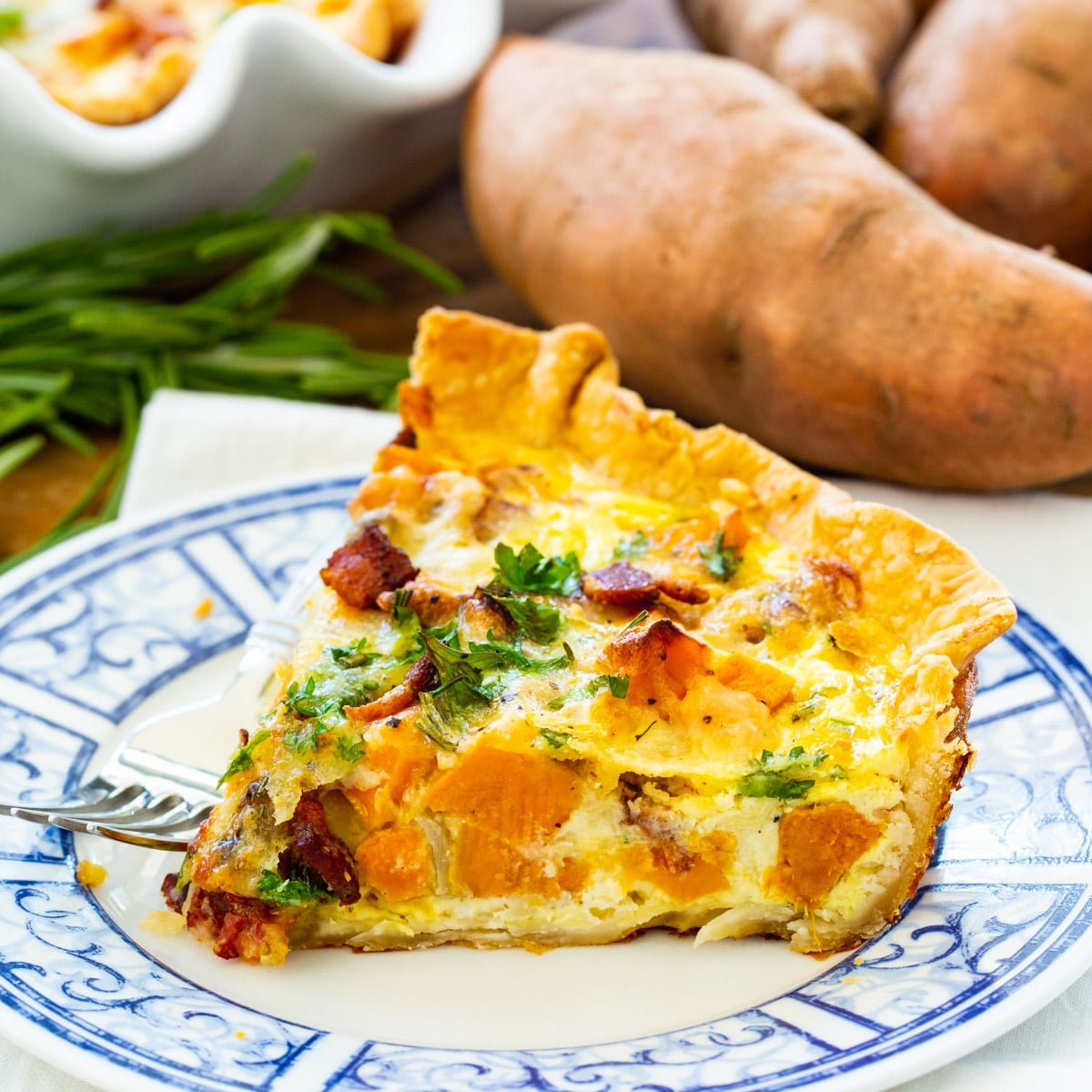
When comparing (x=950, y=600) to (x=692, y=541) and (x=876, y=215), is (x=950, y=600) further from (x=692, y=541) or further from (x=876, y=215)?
(x=876, y=215)

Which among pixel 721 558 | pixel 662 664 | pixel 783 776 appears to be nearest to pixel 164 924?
pixel 662 664

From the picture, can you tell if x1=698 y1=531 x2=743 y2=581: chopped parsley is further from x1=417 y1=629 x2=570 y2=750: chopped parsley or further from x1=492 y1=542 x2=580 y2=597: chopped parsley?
x1=417 y1=629 x2=570 y2=750: chopped parsley

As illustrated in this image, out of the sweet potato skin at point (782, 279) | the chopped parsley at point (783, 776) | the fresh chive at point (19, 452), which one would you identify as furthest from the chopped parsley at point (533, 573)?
the fresh chive at point (19, 452)

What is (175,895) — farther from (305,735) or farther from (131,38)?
(131,38)

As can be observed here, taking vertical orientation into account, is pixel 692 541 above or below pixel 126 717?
above

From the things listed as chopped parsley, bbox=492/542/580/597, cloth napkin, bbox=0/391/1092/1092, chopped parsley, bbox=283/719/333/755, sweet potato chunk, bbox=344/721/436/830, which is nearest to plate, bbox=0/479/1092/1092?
sweet potato chunk, bbox=344/721/436/830

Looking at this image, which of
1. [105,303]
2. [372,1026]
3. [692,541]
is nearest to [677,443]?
[692,541]
